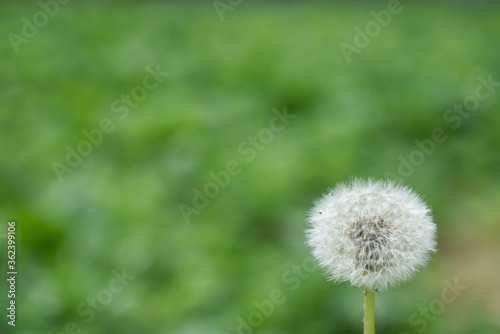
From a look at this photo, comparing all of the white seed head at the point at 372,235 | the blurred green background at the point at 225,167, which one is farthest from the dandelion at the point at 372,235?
the blurred green background at the point at 225,167

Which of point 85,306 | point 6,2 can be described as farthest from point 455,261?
point 6,2

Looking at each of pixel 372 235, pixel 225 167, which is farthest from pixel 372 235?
pixel 225 167

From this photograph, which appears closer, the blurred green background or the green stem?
the green stem

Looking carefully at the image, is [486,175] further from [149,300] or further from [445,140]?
[149,300]

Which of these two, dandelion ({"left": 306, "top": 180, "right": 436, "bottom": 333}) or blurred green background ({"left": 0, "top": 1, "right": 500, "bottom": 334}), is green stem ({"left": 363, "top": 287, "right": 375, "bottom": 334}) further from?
blurred green background ({"left": 0, "top": 1, "right": 500, "bottom": 334})

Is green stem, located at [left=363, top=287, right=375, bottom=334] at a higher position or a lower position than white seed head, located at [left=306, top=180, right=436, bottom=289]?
lower

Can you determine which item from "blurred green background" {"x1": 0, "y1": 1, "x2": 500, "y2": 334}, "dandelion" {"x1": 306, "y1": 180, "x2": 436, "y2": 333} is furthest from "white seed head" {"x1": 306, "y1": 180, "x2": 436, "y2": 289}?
"blurred green background" {"x1": 0, "y1": 1, "x2": 500, "y2": 334}

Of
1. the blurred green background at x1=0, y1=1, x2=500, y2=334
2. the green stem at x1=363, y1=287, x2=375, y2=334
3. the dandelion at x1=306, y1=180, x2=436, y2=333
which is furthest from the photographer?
the blurred green background at x1=0, y1=1, x2=500, y2=334

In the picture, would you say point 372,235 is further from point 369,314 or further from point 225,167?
point 225,167
